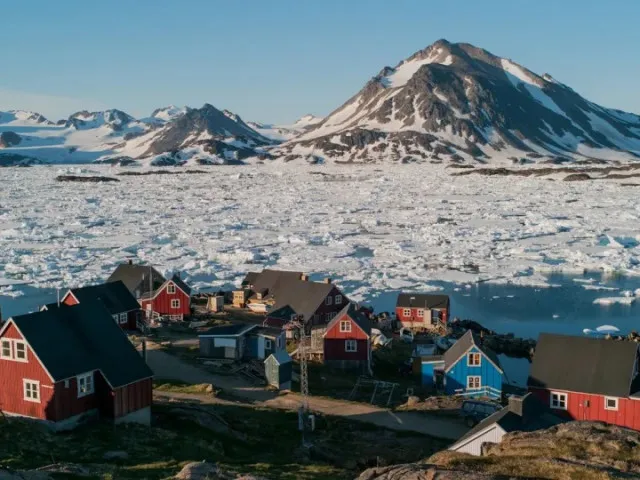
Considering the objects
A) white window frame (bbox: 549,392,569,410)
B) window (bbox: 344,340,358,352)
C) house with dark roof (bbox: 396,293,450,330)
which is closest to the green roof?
window (bbox: 344,340,358,352)

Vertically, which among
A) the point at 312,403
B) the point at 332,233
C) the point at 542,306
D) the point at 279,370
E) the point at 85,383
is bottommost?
the point at 312,403

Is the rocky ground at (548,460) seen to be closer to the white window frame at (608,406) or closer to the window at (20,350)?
the white window frame at (608,406)

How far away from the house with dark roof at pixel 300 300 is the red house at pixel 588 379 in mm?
13089

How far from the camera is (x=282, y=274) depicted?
140ft

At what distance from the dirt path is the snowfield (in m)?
18.3

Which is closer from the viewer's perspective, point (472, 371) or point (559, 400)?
point (559, 400)

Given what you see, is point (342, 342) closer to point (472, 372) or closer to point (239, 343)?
point (239, 343)

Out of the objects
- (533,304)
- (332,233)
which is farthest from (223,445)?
(332,233)

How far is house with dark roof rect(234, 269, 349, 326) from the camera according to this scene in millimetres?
37719

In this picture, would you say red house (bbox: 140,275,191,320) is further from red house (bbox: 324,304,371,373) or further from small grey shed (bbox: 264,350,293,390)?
small grey shed (bbox: 264,350,293,390)

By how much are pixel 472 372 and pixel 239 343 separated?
9.93m

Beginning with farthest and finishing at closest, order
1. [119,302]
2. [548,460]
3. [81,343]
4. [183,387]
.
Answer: [119,302]
[183,387]
[81,343]
[548,460]

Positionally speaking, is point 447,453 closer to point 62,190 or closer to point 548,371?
point 548,371

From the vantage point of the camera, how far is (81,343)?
21969 mm
